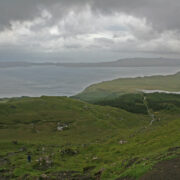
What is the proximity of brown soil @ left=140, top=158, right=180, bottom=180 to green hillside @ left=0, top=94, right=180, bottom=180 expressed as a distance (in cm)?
107

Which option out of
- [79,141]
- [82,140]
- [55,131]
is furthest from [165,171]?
[55,131]

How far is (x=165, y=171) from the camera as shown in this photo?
80.7ft

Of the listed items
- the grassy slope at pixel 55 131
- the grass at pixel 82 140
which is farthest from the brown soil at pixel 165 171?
the grassy slope at pixel 55 131

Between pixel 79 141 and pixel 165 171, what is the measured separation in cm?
5582

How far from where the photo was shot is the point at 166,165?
26453mm

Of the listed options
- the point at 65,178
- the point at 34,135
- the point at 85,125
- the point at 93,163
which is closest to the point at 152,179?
the point at 65,178

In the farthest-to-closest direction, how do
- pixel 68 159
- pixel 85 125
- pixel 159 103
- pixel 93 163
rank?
1. pixel 159 103
2. pixel 85 125
3. pixel 68 159
4. pixel 93 163

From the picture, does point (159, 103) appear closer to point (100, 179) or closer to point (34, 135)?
point (34, 135)

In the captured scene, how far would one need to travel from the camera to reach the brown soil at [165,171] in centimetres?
2330

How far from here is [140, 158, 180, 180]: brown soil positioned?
23.3 meters

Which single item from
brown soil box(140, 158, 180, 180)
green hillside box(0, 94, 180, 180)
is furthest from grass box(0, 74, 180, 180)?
brown soil box(140, 158, 180, 180)

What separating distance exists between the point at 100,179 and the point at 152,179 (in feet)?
30.0

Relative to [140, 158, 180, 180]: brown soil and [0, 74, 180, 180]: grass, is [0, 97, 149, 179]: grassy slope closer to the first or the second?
[0, 74, 180, 180]: grass

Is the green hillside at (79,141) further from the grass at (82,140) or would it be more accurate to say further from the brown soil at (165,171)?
the brown soil at (165,171)
